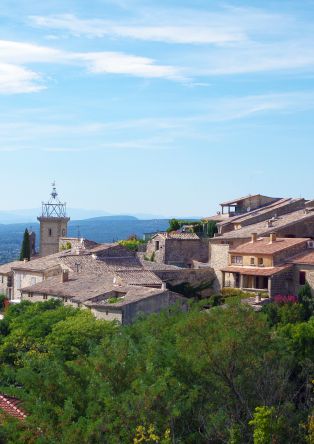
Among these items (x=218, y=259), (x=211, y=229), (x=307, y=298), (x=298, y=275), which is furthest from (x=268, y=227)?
(x=307, y=298)

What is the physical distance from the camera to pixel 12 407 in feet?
82.0

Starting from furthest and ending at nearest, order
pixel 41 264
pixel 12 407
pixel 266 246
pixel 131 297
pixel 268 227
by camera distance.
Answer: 1. pixel 41 264
2. pixel 268 227
3. pixel 266 246
4. pixel 131 297
5. pixel 12 407

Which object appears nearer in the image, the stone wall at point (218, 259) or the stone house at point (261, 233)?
Result: the stone wall at point (218, 259)

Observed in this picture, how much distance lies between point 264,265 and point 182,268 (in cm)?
698

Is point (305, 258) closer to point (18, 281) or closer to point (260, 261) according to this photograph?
point (260, 261)

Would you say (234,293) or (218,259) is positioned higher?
(218,259)

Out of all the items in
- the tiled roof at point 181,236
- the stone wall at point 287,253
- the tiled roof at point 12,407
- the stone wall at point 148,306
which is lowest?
the tiled roof at point 12,407

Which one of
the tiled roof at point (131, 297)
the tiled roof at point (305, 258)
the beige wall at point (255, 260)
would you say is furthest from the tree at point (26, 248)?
the tiled roof at point (305, 258)

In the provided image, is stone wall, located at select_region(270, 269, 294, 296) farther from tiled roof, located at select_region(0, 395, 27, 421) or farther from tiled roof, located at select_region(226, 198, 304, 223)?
tiled roof, located at select_region(0, 395, 27, 421)

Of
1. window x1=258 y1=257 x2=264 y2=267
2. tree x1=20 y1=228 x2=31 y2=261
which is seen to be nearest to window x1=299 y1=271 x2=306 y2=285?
window x1=258 y1=257 x2=264 y2=267

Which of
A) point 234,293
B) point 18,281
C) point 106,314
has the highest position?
point 18,281

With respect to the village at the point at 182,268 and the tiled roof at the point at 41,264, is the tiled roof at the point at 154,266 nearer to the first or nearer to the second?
the village at the point at 182,268

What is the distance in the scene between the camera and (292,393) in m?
26.4

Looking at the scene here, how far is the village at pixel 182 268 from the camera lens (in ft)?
150
